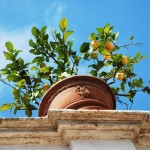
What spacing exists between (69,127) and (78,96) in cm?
48

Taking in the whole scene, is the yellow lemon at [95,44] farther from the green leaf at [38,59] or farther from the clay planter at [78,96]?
the clay planter at [78,96]

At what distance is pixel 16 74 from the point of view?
13.1 ft

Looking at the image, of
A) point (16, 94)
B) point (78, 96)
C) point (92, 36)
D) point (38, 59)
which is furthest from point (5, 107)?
point (78, 96)

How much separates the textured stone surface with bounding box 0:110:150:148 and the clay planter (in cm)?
29

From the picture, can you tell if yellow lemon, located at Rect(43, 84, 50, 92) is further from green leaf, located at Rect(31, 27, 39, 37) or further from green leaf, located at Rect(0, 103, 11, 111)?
green leaf, located at Rect(31, 27, 39, 37)

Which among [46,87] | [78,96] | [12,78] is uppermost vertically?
[12,78]

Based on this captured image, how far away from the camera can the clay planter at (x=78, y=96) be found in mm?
2689

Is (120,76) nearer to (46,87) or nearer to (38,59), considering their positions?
(46,87)

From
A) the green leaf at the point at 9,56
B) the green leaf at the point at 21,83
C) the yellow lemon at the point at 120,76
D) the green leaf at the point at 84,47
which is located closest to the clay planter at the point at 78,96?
the yellow lemon at the point at 120,76

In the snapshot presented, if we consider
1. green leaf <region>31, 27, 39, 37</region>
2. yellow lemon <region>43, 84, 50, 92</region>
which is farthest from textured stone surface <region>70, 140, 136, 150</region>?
green leaf <region>31, 27, 39, 37</region>

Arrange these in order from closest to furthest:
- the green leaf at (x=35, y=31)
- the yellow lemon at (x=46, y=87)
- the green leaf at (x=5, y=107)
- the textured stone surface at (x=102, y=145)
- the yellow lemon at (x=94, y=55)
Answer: the textured stone surface at (x=102, y=145) → the yellow lemon at (x=46, y=87) → the green leaf at (x=5, y=107) → the yellow lemon at (x=94, y=55) → the green leaf at (x=35, y=31)

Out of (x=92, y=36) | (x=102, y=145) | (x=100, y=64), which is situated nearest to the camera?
(x=102, y=145)

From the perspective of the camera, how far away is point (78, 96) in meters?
2.73

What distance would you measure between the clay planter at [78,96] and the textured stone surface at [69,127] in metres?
0.29
